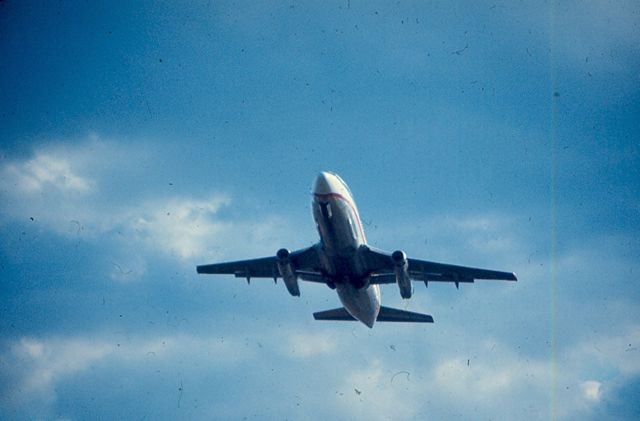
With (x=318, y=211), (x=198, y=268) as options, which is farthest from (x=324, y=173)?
(x=198, y=268)

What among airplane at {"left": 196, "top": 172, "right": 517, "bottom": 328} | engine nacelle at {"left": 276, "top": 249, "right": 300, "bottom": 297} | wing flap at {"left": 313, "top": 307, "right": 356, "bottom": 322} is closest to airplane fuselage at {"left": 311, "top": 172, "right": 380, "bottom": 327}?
airplane at {"left": 196, "top": 172, "right": 517, "bottom": 328}

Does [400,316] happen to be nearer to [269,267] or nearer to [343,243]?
[269,267]

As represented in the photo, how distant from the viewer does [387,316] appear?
4881cm

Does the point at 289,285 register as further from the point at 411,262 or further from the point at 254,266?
the point at 411,262

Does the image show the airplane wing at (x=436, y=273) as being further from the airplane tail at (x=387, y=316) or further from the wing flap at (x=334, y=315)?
the wing flap at (x=334, y=315)

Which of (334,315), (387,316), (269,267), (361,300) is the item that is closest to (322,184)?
(361,300)

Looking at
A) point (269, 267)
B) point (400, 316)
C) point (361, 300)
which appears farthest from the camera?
point (400, 316)

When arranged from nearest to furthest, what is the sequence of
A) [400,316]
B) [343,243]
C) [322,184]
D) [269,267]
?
[322,184] → [343,243] → [269,267] → [400,316]

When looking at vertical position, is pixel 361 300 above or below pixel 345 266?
below

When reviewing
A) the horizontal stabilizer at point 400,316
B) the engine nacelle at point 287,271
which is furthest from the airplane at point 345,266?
the horizontal stabilizer at point 400,316

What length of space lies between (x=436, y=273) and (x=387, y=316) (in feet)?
20.0

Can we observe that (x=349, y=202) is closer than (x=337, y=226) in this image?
No

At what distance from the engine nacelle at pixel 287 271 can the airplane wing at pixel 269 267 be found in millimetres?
759

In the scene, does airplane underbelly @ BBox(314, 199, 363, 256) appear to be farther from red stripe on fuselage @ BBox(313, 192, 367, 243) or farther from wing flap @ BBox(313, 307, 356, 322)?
wing flap @ BBox(313, 307, 356, 322)
